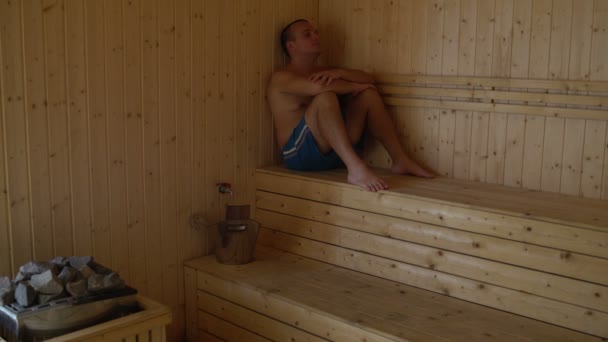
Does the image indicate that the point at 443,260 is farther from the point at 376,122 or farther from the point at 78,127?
the point at 78,127

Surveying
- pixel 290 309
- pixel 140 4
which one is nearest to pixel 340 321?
pixel 290 309

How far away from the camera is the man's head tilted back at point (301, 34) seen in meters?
3.61

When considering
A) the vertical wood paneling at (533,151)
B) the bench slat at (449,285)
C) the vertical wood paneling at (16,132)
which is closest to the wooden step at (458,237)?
the bench slat at (449,285)

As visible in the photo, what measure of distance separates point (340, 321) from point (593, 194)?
136cm

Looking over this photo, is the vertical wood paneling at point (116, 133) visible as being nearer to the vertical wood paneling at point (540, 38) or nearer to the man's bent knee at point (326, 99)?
the man's bent knee at point (326, 99)

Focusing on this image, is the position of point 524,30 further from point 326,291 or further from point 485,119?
point 326,291

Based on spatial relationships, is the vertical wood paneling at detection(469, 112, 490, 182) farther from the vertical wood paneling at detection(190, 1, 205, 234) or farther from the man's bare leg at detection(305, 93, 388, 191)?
the vertical wood paneling at detection(190, 1, 205, 234)

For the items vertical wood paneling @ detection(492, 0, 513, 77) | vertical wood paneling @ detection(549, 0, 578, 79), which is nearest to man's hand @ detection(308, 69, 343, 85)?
vertical wood paneling @ detection(492, 0, 513, 77)

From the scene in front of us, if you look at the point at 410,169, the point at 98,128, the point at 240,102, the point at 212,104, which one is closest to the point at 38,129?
the point at 98,128

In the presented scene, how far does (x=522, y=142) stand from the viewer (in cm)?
319

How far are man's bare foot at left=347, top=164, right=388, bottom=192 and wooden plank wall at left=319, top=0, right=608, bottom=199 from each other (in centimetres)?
55

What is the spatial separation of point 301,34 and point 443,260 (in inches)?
59.9

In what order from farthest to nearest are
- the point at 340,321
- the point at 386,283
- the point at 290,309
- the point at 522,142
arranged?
the point at 522,142, the point at 386,283, the point at 290,309, the point at 340,321

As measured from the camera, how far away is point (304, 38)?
360 centimetres
